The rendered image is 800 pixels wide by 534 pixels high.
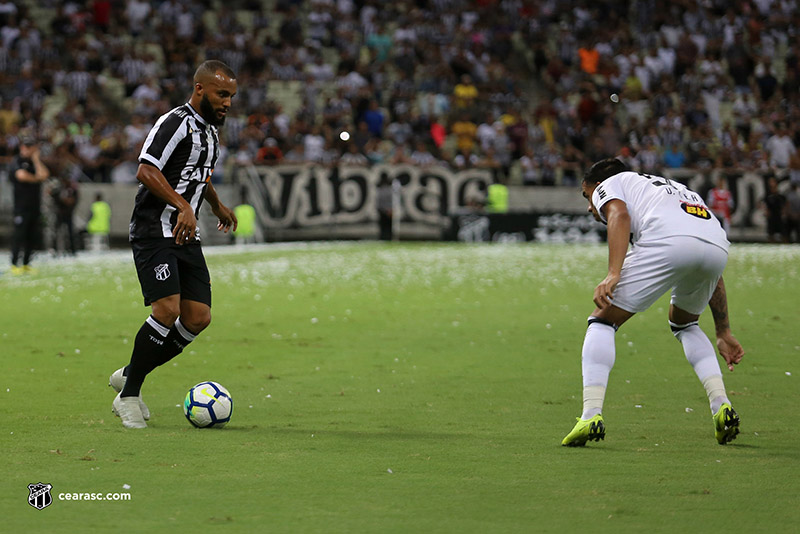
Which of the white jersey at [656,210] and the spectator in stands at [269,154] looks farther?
the spectator in stands at [269,154]

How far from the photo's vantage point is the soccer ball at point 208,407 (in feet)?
22.1

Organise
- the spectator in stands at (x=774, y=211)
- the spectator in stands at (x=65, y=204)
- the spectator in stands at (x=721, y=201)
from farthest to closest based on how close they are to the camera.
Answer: the spectator in stands at (x=774, y=211)
the spectator in stands at (x=721, y=201)
the spectator in stands at (x=65, y=204)

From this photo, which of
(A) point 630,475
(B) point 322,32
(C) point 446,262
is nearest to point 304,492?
(A) point 630,475

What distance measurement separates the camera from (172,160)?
23.0 feet

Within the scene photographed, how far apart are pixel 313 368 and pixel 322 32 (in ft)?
88.8

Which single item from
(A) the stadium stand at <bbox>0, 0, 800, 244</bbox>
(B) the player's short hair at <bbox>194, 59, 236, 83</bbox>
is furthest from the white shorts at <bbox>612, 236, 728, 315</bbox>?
(A) the stadium stand at <bbox>0, 0, 800, 244</bbox>

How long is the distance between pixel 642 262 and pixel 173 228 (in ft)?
9.51

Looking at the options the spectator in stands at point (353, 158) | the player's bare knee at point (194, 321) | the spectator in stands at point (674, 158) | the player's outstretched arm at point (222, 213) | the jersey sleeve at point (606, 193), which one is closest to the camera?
the jersey sleeve at point (606, 193)

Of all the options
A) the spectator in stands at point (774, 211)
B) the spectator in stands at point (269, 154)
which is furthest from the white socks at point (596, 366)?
the spectator in stands at point (774, 211)

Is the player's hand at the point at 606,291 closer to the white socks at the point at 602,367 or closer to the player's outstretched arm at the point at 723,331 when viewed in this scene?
the white socks at the point at 602,367

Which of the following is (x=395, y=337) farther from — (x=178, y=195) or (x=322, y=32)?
(x=322, y=32)

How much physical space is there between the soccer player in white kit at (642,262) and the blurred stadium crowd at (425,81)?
76.6ft

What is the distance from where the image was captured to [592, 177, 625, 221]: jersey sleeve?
6320 mm

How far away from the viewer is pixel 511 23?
121ft
